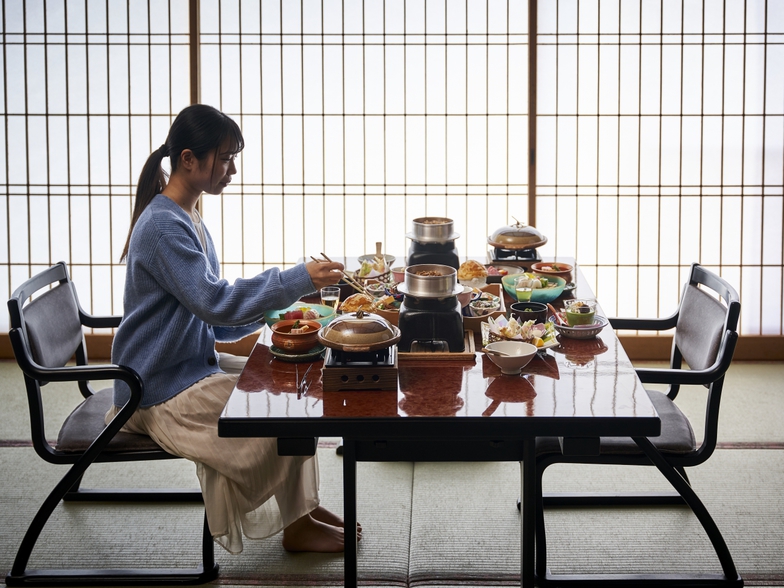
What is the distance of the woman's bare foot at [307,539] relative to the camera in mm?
3053

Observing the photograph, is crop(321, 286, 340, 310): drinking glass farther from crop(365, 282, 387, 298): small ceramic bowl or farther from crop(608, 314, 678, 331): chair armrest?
crop(608, 314, 678, 331): chair armrest

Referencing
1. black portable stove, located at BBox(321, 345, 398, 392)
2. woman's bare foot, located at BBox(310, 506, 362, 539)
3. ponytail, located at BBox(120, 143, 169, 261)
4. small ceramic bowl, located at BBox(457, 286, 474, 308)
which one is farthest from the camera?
woman's bare foot, located at BBox(310, 506, 362, 539)

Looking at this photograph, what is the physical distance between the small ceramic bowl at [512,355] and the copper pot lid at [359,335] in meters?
0.27

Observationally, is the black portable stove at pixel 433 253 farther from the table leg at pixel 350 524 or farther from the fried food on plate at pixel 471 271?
the table leg at pixel 350 524

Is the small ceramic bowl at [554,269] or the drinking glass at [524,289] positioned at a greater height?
the small ceramic bowl at [554,269]

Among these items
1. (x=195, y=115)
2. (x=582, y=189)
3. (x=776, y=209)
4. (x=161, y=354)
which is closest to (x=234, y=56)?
(x=582, y=189)

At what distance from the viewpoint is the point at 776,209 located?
17.1 feet

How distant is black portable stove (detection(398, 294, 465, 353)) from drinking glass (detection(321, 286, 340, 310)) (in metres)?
0.63

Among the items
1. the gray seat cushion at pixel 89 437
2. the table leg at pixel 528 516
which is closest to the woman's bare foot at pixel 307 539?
the gray seat cushion at pixel 89 437

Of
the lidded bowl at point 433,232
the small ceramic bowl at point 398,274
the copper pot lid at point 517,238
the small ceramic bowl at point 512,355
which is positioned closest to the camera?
the small ceramic bowl at point 512,355

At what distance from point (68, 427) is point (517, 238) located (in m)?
1.95

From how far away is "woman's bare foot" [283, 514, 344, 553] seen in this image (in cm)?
305

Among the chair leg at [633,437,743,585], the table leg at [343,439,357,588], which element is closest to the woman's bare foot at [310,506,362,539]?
the table leg at [343,439,357,588]

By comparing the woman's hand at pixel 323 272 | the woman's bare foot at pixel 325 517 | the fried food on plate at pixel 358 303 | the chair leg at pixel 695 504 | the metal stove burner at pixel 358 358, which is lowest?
the woman's bare foot at pixel 325 517
